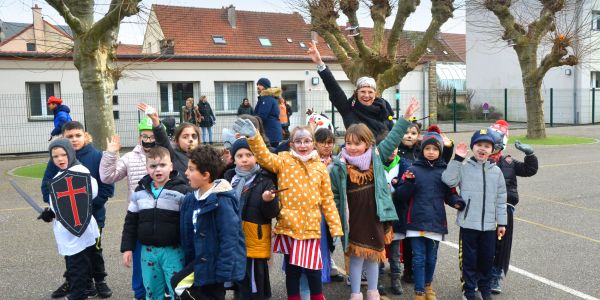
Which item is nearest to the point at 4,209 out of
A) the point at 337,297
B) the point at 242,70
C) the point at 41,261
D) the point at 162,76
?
the point at 41,261

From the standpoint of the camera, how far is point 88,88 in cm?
1134

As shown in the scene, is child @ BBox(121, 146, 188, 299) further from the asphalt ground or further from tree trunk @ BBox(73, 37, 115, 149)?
tree trunk @ BBox(73, 37, 115, 149)

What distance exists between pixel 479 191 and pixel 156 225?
262 cm

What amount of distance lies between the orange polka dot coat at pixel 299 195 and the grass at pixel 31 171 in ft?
32.3

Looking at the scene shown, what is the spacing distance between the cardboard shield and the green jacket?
6.64ft

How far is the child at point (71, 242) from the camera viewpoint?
4352 mm

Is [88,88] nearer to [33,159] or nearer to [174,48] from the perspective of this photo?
[33,159]

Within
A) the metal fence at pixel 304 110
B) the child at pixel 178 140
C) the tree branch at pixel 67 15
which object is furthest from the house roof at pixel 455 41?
the child at pixel 178 140

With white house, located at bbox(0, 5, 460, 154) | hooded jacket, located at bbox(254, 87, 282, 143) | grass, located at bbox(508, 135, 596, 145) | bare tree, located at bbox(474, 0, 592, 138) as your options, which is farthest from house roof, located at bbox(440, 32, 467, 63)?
hooded jacket, located at bbox(254, 87, 282, 143)

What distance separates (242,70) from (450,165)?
1779cm

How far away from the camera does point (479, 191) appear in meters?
4.54

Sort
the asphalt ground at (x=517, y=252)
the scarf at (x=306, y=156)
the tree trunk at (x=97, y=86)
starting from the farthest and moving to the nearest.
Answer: the tree trunk at (x=97, y=86) → the asphalt ground at (x=517, y=252) → the scarf at (x=306, y=156)

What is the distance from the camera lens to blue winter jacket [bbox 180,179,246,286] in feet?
11.6

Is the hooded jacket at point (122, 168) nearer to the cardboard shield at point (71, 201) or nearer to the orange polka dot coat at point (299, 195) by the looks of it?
the cardboard shield at point (71, 201)
